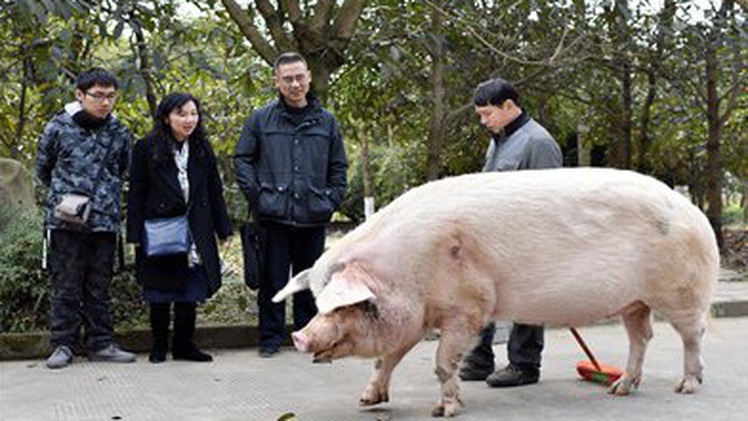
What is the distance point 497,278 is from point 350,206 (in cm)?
2465

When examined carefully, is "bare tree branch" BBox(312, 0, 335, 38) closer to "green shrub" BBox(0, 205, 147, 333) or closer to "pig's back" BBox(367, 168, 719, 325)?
"green shrub" BBox(0, 205, 147, 333)

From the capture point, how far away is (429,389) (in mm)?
5914

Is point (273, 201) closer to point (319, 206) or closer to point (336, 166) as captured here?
point (319, 206)

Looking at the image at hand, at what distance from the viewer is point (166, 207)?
682 cm

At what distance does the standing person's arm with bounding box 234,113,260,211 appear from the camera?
6.93 metres

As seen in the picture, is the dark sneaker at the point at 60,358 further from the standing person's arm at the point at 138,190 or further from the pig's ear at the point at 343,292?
the pig's ear at the point at 343,292

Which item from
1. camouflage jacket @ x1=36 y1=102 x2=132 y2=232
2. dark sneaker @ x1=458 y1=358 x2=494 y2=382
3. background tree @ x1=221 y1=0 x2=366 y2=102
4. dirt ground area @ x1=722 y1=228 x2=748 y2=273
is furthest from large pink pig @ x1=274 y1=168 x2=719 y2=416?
dirt ground area @ x1=722 y1=228 x2=748 y2=273

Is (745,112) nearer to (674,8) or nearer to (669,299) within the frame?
(674,8)

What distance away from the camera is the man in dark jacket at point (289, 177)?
22.7ft

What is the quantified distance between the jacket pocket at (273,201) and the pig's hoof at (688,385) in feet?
9.24

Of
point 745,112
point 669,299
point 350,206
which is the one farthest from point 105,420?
point 350,206

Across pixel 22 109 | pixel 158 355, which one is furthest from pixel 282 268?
pixel 22 109

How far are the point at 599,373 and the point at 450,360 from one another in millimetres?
1318

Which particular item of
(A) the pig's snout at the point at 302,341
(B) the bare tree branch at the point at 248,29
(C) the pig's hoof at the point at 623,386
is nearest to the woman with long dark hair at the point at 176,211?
(B) the bare tree branch at the point at 248,29
